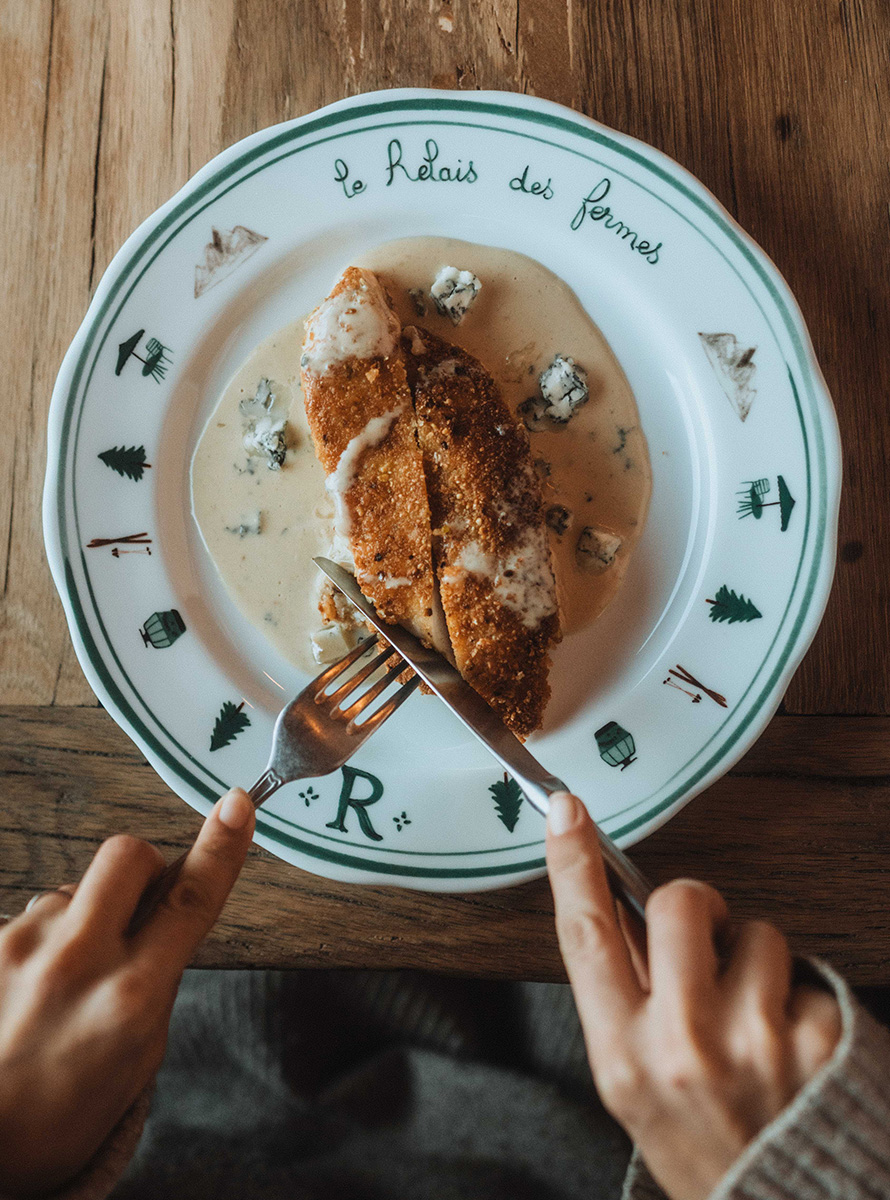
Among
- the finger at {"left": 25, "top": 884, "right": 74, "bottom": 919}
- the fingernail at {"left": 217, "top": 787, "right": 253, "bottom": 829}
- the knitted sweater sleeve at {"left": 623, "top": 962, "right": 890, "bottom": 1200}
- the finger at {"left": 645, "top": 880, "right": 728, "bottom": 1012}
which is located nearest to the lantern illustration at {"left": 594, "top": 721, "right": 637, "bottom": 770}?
the finger at {"left": 645, "top": 880, "right": 728, "bottom": 1012}

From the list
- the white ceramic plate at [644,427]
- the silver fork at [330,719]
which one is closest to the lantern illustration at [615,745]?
the white ceramic plate at [644,427]

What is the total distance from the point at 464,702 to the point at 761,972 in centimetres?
85

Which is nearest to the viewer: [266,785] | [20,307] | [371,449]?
[266,785]

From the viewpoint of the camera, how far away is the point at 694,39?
6.79ft

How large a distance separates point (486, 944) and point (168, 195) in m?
2.09

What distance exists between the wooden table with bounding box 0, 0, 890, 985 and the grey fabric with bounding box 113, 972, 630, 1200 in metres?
0.35

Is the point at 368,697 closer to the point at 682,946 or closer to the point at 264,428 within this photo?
the point at 264,428

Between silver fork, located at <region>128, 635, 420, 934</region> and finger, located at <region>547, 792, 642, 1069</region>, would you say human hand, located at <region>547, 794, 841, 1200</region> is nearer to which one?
finger, located at <region>547, 792, 642, 1069</region>

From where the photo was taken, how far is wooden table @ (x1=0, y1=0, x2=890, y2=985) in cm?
196

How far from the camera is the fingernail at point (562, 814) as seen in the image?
4.23 ft

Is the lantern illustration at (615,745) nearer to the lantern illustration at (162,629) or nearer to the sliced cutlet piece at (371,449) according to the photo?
the sliced cutlet piece at (371,449)

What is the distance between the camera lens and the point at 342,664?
6.15 feet

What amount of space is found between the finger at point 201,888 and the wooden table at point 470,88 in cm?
72

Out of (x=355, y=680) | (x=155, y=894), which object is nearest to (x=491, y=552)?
(x=355, y=680)
